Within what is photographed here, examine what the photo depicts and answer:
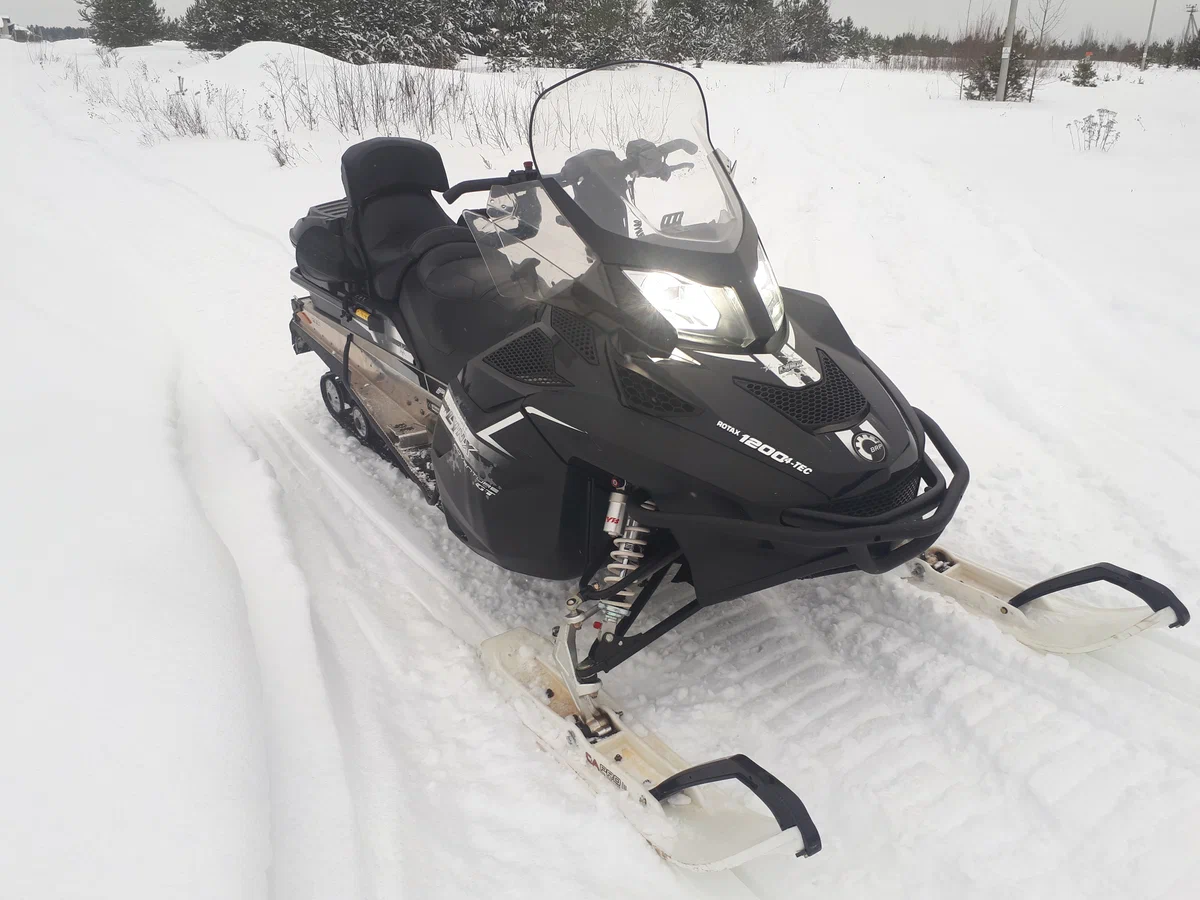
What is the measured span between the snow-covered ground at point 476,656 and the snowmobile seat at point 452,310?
2.26ft

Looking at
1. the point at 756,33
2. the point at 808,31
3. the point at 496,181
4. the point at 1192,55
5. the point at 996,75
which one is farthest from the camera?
the point at 808,31

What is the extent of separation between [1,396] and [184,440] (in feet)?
2.11

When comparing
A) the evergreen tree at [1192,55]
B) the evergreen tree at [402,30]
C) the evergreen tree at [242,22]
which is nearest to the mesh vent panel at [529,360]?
the evergreen tree at [402,30]

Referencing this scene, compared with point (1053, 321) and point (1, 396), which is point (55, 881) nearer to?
point (1, 396)

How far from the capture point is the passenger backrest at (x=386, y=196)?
3.23 meters

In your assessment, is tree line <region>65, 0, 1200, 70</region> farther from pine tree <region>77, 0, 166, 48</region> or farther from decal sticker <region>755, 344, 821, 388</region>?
decal sticker <region>755, 344, 821, 388</region>

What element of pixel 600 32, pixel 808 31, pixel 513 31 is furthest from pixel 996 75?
pixel 808 31

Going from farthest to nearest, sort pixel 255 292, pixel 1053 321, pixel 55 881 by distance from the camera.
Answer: pixel 255 292, pixel 1053 321, pixel 55 881

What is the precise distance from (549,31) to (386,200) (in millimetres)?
16555

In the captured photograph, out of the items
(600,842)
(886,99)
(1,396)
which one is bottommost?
(600,842)

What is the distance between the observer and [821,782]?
1931 mm

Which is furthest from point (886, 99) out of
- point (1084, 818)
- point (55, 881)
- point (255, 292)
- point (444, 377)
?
point (55, 881)

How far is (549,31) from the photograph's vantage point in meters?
17.6

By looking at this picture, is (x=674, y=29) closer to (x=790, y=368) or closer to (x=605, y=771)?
(x=790, y=368)
